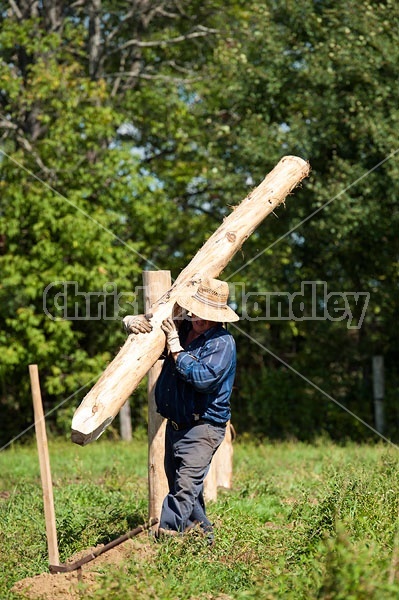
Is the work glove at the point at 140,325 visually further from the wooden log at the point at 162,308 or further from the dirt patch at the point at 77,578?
the dirt patch at the point at 77,578

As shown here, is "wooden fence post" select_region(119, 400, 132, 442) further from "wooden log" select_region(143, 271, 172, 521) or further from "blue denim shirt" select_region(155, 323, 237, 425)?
→ "blue denim shirt" select_region(155, 323, 237, 425)

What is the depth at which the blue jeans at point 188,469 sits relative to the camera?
660 centimetres

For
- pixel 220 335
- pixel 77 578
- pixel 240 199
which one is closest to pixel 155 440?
pixel 220 335

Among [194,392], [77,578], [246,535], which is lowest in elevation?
[246,535]

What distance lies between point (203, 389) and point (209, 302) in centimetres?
73

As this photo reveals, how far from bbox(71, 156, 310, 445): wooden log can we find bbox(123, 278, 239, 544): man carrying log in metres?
0.13

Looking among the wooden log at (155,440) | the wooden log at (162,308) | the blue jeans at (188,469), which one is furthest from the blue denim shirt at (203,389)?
the wooden log at (155,440)

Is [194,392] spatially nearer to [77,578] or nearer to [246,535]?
[246,535]

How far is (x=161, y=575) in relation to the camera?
5.62 m

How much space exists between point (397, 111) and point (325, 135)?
4.58 ft

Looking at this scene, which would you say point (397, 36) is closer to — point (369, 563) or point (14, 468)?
point (14, 468)

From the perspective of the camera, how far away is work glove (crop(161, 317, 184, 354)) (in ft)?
21.5

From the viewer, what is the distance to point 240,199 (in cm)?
1565

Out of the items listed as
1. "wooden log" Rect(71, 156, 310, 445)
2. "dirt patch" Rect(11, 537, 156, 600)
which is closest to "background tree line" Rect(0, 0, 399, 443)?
"wooden log" Rect(71, 156, 310, 445)
